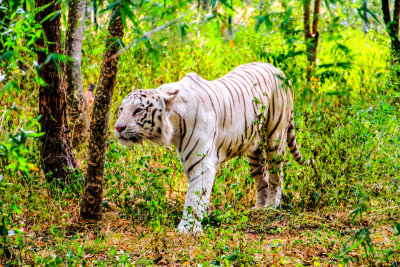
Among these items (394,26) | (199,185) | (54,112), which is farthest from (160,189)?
(394,26)

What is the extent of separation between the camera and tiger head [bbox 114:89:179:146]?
389cm

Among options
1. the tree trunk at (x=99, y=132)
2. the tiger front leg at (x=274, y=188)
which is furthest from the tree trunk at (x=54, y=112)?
the tiger front leg at (x=274, y=188)

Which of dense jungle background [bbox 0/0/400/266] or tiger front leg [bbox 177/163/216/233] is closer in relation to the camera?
dense jungle background [bbox 0/0/400/266]

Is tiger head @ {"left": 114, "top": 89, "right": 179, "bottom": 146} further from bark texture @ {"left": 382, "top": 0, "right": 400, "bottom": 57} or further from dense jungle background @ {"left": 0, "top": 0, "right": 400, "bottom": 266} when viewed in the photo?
bark texture @ {"left": 382, "top": 0, "right": 400, "bottom": 57}

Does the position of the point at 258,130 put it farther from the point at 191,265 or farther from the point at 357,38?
the point at 357,38

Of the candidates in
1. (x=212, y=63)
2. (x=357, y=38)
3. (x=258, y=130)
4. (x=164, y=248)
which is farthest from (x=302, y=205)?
(x=357, y=38)

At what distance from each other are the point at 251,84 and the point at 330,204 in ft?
4.51

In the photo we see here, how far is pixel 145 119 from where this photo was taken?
3.94 metres

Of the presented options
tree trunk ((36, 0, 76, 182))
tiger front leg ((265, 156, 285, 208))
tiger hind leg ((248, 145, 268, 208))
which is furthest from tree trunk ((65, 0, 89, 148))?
tiger front leg ((265, 156, 285, 208))

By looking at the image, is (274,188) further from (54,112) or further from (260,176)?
(54,112)

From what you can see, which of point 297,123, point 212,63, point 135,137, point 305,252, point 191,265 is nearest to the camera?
point 191,265

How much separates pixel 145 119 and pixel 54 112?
103cm

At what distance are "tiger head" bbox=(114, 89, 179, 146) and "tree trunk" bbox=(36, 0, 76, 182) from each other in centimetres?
81

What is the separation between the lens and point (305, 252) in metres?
3.29
